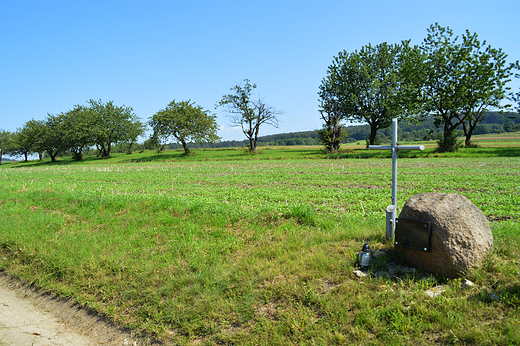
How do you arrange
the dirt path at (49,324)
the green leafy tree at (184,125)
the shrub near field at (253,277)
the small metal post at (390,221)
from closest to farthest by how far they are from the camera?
the shrub near field at (253,277) → the dirt path at (49,324) → the small metal post at (390,221) → the green leafy tree at (184,125)

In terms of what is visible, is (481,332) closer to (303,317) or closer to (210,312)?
(303,317)

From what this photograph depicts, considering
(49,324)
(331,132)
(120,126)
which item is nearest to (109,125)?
(120,126)

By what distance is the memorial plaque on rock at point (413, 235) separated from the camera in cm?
455

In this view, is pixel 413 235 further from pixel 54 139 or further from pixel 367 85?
pixel 54 139

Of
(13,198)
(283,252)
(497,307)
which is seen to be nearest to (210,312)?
(283,252)

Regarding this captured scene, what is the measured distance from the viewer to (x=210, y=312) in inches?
184

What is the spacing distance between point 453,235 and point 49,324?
6.80m

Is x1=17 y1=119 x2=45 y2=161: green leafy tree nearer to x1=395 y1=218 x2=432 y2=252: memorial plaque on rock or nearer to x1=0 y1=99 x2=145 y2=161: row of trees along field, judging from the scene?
x1=0 y1=99 x2=145 y2=161: row of trees along field

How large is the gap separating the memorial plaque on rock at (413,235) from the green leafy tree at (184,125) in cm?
6929

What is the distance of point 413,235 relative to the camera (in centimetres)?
474

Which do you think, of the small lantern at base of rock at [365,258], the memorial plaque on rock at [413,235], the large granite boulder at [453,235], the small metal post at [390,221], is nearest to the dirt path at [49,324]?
the small lantern at base of rock at [365,258]

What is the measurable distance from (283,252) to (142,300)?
2844 millimetres

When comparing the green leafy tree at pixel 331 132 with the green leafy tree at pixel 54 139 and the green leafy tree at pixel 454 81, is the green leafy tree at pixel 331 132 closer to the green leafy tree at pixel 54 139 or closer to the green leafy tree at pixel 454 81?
the green leafy tree at pixel 454 81

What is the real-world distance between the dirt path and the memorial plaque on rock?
4360mm
